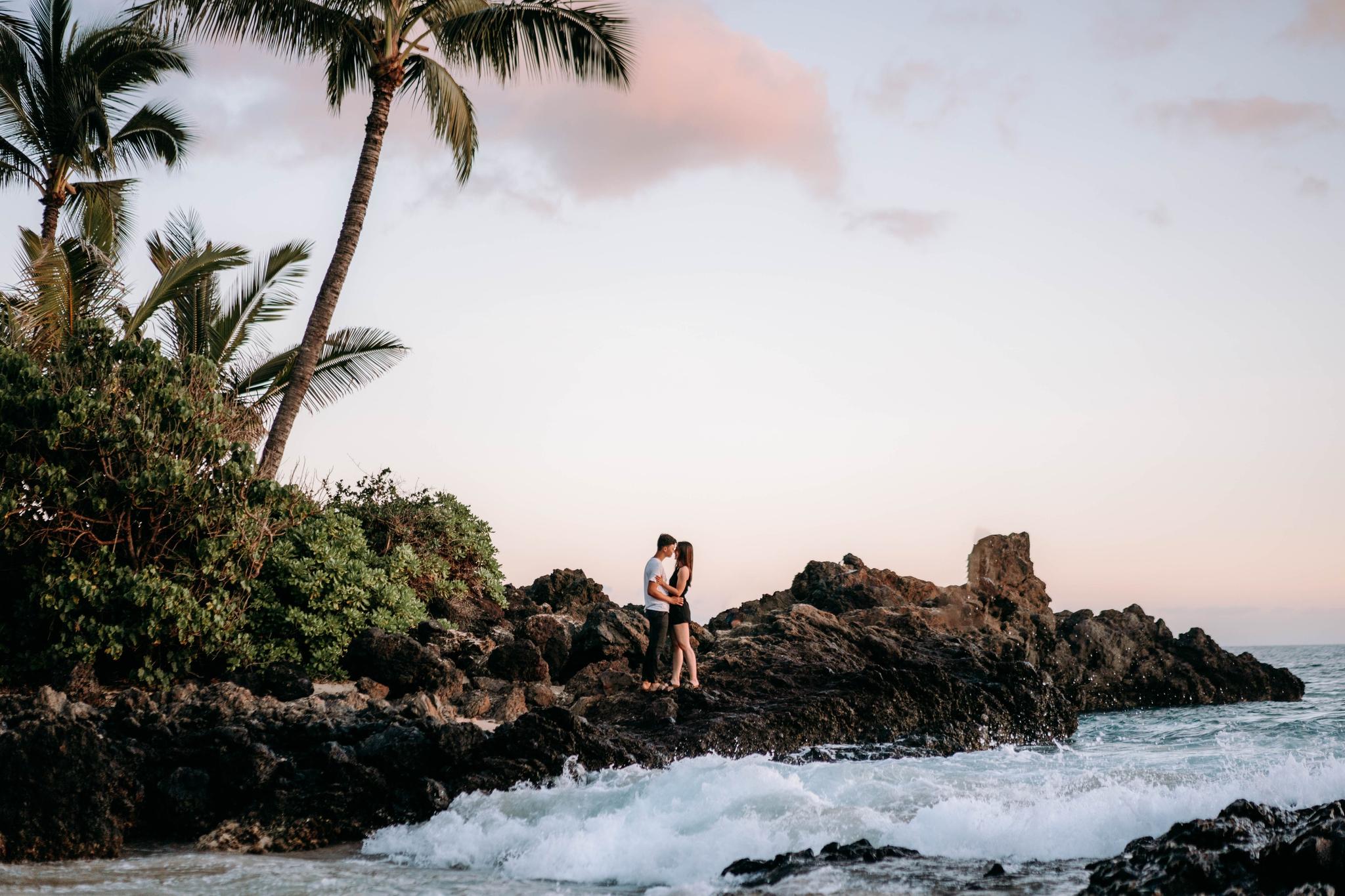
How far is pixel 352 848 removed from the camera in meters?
8.35

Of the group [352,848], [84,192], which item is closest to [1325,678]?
[352,848]

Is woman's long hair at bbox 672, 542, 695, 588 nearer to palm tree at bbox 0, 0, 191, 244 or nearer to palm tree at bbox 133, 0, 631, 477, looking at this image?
palm tree at bbox 133, 0, 631, 477

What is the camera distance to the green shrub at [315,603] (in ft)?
45.3

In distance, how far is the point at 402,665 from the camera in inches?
531

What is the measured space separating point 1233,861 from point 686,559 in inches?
306

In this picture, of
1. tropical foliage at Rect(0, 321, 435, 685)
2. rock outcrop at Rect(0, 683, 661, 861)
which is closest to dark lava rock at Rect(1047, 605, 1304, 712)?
rock outcrop at Rect(0, 683, 661, 861)

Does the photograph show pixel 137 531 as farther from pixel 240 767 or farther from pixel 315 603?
pixel 240 767

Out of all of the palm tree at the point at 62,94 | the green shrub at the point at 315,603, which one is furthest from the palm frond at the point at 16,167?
the green shrub at the point at 315,603

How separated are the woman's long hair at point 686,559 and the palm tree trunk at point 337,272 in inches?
309

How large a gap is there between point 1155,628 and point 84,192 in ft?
87.1

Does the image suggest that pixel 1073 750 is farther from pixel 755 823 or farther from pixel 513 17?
pixel 513 17

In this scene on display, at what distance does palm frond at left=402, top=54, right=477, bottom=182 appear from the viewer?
18406mm

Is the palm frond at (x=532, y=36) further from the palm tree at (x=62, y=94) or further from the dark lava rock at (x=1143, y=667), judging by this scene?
the dark lava rock at (x=1143, y=667)

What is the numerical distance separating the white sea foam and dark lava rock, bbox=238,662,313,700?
4.40 m
